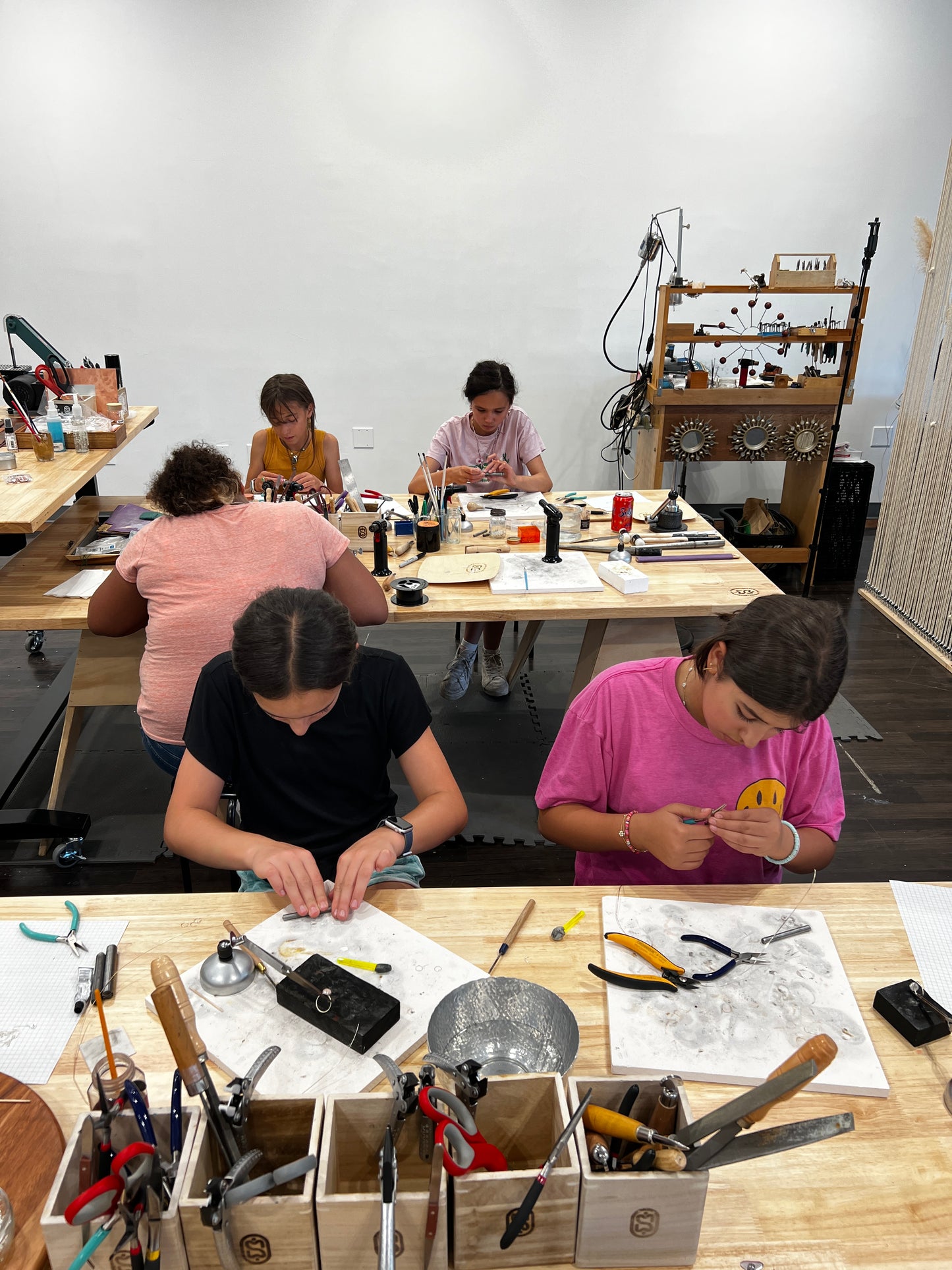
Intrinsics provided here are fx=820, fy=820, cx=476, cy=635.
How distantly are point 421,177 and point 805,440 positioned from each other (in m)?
2.68

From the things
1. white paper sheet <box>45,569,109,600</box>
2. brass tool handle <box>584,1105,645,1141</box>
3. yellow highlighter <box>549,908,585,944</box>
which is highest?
brass tool handle <box>584,1105,645,1141</box>

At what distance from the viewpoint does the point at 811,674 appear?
120 centimetres

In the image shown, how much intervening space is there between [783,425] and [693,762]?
3.53m

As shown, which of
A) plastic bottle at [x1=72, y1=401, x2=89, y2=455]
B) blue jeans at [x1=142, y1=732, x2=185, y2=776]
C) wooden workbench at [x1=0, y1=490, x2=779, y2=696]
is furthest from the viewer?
plastic bottle at [x1=72, y1=401, x2=89, y2=455]

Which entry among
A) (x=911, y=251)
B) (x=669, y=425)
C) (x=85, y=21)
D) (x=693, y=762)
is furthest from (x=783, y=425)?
(x=85, y=21)

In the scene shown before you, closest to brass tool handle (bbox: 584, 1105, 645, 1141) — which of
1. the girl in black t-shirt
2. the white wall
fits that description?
the girl in black t-shirt

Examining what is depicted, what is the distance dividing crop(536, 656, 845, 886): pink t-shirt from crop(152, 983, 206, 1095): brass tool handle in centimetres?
81

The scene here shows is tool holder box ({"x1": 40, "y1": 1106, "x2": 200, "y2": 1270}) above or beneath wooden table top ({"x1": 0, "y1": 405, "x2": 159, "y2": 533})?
beneath

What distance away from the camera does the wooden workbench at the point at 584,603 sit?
8.01 ft

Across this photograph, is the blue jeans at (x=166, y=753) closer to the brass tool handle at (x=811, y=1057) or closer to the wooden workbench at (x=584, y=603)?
the wooden workbench at (x=584, y=603)

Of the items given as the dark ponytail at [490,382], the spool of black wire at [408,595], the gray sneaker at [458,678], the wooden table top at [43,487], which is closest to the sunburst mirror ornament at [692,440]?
the dark ponytail at [490,382]

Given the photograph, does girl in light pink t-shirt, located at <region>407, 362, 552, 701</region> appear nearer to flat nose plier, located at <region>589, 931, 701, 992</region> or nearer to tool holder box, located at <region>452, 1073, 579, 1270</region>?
flat nose plier, located at <region>589, 931, 701, 992</region>

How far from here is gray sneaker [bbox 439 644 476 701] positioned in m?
3.56

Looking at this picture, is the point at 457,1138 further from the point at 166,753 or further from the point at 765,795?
the point at 166,753
